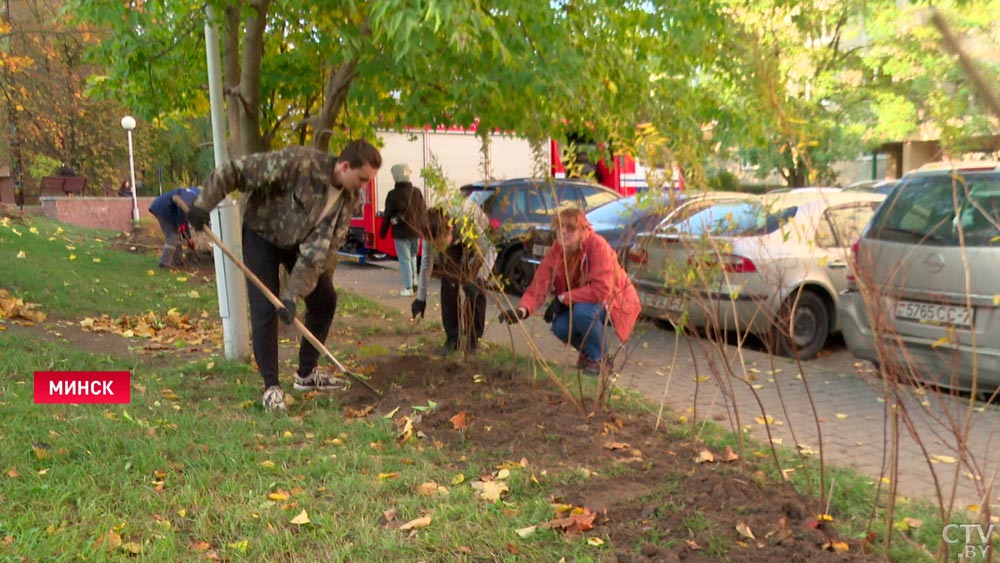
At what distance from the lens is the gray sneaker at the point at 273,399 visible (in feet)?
16.2

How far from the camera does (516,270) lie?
1135 centimetres

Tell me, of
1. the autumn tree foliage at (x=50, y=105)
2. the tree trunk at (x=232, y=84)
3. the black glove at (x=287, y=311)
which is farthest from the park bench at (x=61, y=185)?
the black glove at (x=287, y=311)

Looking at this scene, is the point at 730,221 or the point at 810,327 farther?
the point at 810,327

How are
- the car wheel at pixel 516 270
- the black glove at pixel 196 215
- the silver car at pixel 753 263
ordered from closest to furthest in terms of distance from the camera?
1. the silver car at pixel 753 263
2. the black glove at pixel 196 215
3. the car wheel at pixel 516 270

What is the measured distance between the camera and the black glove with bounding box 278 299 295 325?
4809 millimetres

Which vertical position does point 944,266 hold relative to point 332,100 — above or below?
below

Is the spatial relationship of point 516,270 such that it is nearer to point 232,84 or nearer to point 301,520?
point 232,84

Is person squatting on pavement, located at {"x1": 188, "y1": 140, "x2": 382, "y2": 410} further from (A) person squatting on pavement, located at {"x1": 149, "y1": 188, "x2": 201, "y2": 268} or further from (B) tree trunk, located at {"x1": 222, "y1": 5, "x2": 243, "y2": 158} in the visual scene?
(A) person squatting on pavement, located at {"x1": 149, "y1": 188, "x2": 201, "y2": 268}

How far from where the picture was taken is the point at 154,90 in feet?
26.5

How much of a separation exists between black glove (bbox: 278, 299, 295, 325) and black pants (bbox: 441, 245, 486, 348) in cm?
172

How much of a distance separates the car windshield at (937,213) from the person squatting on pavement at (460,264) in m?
2.62

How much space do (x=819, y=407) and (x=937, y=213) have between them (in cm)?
157

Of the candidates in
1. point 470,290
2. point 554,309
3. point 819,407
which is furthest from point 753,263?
point 470,290

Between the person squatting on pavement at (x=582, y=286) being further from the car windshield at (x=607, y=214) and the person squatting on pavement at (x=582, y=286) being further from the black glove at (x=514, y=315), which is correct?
the car windshield at (x=607, y=214)
